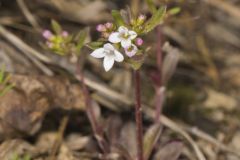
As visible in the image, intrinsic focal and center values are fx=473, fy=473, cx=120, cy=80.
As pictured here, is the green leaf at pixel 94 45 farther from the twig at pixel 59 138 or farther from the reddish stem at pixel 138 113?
the twig at pixel 59 138

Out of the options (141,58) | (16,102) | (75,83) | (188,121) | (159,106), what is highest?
(141,58)

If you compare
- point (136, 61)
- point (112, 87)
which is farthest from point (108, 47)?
point (112, 87)

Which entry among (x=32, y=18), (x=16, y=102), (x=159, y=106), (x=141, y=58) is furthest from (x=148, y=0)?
(x=32, y=18)

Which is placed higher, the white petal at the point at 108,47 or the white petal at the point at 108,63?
the white petal at the point at 108,47

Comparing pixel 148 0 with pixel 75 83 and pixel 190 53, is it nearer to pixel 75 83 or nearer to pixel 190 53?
pixel 75 83

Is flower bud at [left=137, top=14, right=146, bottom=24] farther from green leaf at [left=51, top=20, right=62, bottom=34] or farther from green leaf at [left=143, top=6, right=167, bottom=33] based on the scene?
green leaf at [left=51, top=20, right=62, bottom=34]

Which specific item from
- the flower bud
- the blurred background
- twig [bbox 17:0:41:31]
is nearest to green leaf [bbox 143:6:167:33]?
the flower bud

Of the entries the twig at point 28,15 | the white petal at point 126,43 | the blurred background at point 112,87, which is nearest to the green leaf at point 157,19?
the white petal at point 126,43
